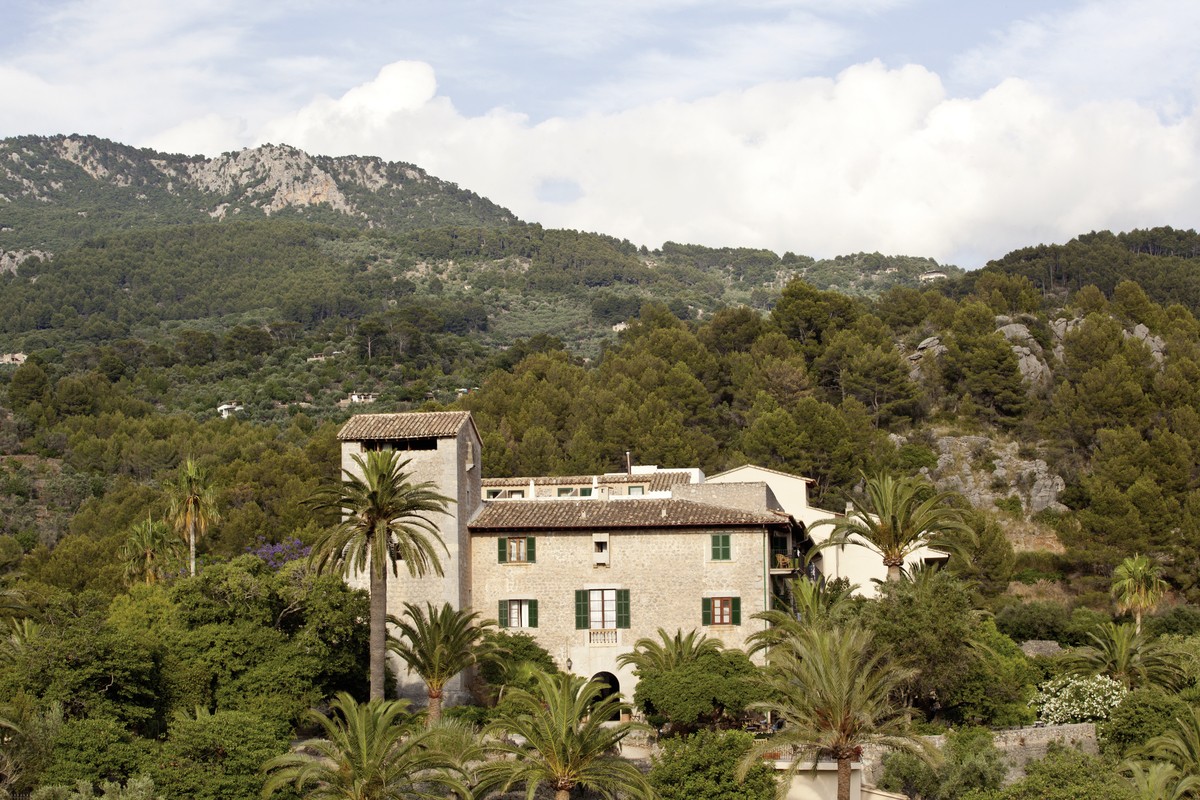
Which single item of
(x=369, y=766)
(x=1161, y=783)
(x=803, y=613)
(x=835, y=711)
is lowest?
(x=1161, y=783)

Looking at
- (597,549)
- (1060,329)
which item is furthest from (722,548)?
(1060,329)

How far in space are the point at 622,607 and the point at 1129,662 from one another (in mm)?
16217

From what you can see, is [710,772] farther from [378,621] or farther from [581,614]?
[581,614]

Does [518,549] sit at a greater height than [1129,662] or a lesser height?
greater

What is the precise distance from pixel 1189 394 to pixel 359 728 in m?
62.7

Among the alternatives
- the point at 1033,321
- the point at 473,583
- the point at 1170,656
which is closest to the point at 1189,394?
the point at 1033,321

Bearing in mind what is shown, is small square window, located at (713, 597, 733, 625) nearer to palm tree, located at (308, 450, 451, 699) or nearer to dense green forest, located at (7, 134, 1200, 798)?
dense green forest, located at (7, 134, 1200, 798)

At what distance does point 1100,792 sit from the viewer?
3253 centimetres

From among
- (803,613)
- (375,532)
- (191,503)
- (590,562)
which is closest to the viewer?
(375,532)

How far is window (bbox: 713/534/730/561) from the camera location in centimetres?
4694

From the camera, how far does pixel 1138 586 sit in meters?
59.7

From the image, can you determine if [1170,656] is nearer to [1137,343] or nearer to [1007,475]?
[1007,475]

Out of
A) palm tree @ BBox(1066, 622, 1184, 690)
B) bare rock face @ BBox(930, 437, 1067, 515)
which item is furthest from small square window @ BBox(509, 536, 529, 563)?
bare rock face @ BBox(930, 437, 1067, 515)


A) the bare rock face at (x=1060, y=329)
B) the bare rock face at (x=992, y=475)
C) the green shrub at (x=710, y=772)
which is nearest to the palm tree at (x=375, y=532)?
A: the green shrub at (x=710, y=772)
